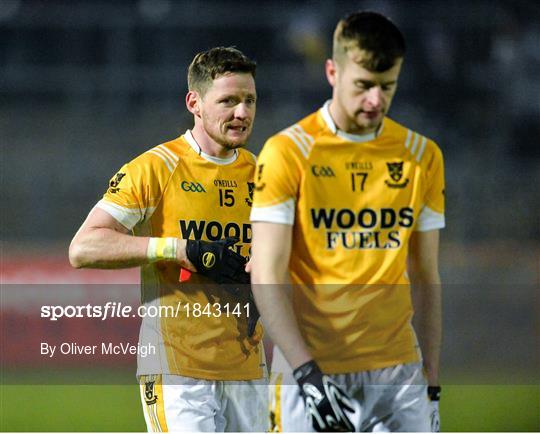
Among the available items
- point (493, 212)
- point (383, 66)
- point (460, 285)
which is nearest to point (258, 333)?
point (383, 66)

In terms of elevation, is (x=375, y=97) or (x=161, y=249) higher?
(x=375, y=97)

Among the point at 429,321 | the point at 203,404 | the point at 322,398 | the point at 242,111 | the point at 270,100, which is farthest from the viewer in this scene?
the point at 270,100

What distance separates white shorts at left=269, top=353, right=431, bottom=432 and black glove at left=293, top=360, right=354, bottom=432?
0.42 feet

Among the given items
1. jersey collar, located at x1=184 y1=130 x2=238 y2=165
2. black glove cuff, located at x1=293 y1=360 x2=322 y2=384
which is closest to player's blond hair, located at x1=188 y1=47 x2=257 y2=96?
jersey collar, located at x1=184 y1=130 x2=238 y2=165

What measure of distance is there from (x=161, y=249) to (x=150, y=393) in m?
0.65

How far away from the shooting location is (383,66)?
3424mm

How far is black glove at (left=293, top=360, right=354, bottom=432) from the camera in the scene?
3389 millimetres

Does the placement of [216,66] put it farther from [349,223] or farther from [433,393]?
[433,393]

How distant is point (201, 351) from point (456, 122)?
39.3 feet

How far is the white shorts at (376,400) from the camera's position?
358 centimetres

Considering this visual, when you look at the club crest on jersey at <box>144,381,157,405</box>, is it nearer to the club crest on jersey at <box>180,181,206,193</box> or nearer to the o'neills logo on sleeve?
the club crest on jersey at <box>180,181,206,193</box>

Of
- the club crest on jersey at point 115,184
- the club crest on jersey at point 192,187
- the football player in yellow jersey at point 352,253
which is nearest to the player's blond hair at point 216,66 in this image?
the club crest on jersey at point 192,187

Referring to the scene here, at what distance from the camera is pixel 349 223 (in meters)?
3.54

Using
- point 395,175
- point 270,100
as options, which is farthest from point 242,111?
point 270,100
